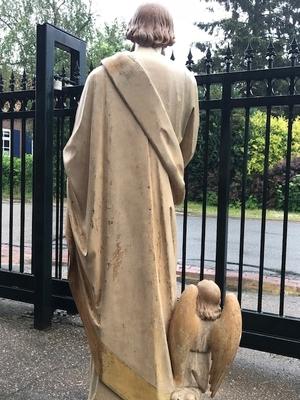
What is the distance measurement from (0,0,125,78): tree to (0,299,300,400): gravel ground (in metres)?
26.1

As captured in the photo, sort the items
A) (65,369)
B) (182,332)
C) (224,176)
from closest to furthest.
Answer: (182,332) → (65,369) → (224,176)

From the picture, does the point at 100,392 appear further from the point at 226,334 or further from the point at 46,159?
the point at 46,159

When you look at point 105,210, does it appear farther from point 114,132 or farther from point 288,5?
point 288,5

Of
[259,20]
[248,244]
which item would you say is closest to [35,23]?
[259,20]

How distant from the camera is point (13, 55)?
97.1 feet

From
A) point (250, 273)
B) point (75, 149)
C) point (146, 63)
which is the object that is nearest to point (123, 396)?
point (75, 149)

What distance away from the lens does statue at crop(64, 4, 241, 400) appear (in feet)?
7.21

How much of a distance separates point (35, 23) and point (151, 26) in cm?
2970

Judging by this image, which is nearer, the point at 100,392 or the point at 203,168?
the point at 100,392

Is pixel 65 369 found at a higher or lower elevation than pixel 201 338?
lower

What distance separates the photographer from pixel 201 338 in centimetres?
226

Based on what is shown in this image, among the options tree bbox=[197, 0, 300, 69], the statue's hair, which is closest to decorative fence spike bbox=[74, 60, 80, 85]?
the statue's hair

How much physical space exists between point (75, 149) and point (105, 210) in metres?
0.33

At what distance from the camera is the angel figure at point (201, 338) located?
7.29 feet
